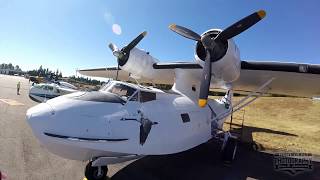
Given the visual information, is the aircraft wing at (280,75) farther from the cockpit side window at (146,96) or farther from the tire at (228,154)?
the tire at (228,154)

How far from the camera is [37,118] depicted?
600 centimetres

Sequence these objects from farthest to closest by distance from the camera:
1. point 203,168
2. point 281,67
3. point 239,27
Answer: point 281,67, point 203,168, point 239,27

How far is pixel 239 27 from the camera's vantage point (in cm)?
917

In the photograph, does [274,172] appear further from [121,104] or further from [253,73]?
[121,104]

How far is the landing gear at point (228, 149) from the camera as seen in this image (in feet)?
33.5

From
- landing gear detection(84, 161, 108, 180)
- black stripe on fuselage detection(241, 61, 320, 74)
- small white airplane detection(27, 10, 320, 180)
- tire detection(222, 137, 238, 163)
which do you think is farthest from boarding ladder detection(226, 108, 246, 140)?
landing gear detection(84, 161, 108, 180)

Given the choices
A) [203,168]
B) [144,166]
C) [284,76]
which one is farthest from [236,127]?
[144,166]

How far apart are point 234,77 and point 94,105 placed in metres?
5.75

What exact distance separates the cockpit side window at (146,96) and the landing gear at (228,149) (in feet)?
13.5

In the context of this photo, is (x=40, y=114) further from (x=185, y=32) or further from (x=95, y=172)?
(x=185, y=32)

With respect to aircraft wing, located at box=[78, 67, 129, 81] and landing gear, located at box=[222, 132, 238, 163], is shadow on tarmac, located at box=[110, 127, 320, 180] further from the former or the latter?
aircraft wing, located at box=[78, 67, 129, 81]

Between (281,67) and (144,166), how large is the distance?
6070 millimetres

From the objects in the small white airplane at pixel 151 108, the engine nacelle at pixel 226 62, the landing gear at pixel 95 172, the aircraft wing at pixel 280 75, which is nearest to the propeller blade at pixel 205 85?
the small white airplane at pixel 151 108

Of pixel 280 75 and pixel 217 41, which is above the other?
pixel 217 41
